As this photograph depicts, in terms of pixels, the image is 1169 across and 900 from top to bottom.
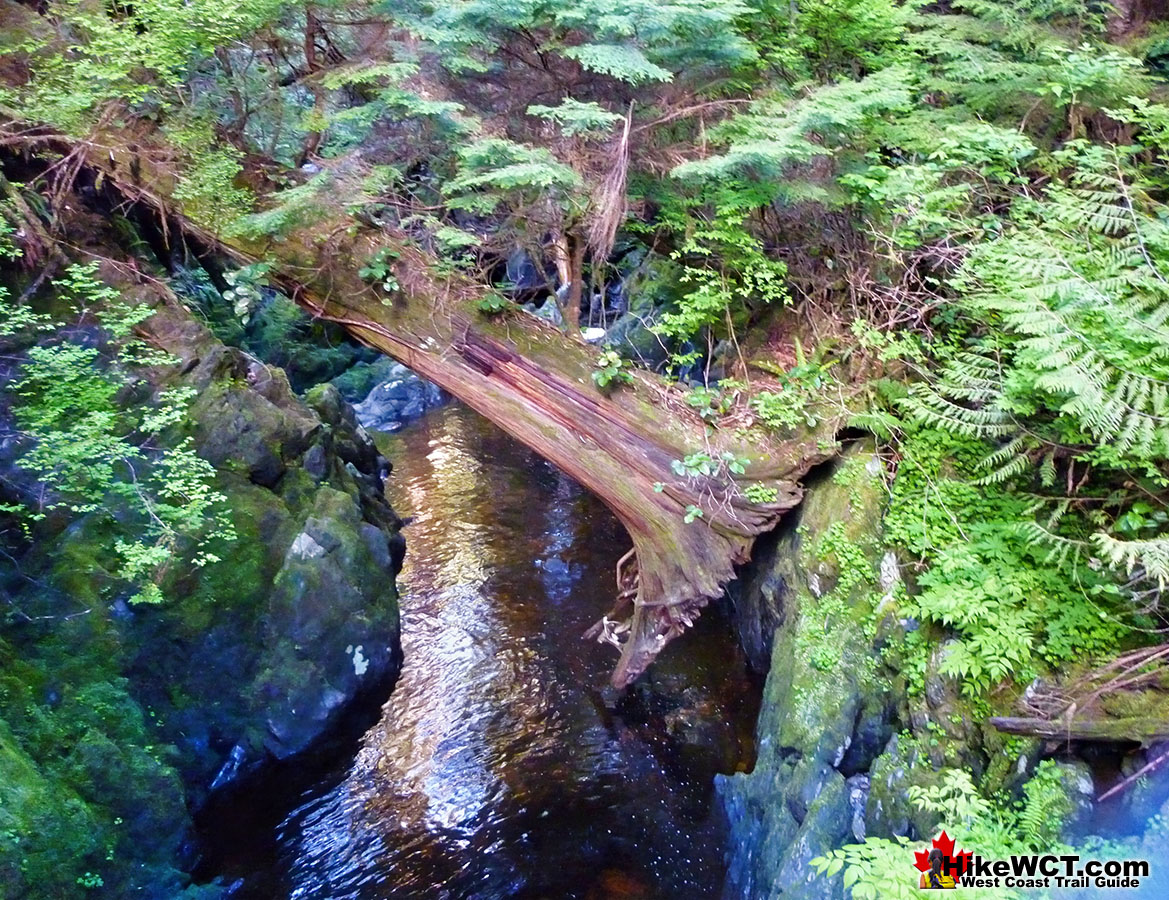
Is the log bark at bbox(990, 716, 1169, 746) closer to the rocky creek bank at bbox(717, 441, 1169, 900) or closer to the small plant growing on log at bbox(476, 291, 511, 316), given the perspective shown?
the rocky creek bank at bbox(717, 441, 1169, 900)

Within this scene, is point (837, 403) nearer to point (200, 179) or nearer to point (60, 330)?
point (200, 179)

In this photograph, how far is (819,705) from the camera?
195 inches

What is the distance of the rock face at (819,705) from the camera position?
453 cm

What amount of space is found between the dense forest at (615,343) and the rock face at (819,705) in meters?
0.04

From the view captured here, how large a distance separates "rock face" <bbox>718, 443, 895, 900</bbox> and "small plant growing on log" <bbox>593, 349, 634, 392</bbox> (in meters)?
1.93

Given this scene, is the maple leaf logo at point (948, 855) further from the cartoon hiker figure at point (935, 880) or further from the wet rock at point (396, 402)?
the wet rock at point (396, 402)

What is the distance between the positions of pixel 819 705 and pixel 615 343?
173 inches

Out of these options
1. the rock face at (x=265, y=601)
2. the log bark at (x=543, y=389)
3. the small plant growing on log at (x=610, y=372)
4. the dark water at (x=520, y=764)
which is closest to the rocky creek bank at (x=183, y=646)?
the rock face at (x=265, y=601)

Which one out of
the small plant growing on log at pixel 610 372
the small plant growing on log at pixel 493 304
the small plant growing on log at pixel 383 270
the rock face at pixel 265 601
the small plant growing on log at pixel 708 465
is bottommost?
the rock face at pixel 265 601

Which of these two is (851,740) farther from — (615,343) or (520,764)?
(615,343)

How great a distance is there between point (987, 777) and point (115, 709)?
20.2ft

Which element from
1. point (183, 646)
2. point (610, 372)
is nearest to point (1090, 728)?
point (610, 372)

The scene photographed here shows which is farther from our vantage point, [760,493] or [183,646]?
[183,646]

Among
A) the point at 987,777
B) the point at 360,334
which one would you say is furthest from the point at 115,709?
the point at 987,777
